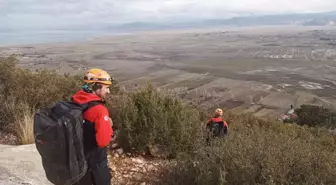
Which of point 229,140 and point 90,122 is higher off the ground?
point 90,122

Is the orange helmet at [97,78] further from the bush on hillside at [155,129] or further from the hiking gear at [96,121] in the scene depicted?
the bush on hillside at [155,129]

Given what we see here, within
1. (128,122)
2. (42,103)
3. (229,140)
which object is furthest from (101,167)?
(42,103)

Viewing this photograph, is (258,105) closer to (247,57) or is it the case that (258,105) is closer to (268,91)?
(268,91)

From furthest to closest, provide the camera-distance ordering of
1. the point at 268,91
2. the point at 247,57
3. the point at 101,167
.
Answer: the point at 247,57
the point at 268,91
the point at 101,167

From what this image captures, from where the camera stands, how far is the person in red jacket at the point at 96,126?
315 cm

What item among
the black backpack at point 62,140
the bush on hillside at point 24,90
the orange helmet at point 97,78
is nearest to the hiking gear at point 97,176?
the black backpack at point 62,140

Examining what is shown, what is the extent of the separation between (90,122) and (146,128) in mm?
2520

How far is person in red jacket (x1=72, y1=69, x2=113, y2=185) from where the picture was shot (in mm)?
3154

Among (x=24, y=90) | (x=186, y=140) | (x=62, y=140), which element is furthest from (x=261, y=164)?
(x=24, y=90)

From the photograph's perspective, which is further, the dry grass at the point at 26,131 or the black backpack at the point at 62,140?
the dry grass at the point at 26,131

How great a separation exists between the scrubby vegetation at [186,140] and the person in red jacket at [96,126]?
1.06 m

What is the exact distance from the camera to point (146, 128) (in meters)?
5.65

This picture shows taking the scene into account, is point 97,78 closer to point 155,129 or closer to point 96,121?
point 96,121

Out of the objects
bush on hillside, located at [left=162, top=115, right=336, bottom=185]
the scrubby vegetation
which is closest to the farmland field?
the scrubby vegetation
